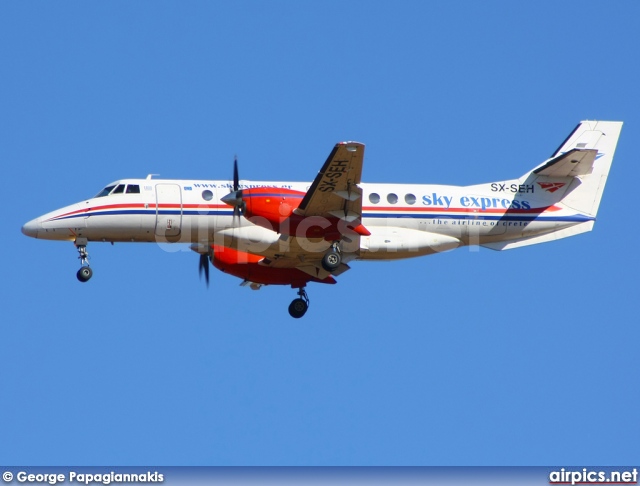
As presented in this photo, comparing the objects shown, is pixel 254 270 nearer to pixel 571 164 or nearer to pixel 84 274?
pixel 84 274

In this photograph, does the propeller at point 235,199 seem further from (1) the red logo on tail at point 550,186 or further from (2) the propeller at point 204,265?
(1) the red logo on tail at point 550,186

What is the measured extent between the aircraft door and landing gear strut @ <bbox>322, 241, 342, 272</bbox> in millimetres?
4038

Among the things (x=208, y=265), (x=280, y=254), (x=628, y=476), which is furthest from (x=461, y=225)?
(x=628, y=476)

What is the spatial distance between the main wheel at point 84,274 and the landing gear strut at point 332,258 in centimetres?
640

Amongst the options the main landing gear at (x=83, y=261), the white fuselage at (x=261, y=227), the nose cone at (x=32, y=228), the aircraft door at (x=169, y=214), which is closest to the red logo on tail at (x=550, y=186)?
the white fuselage at (x=261, y=227)

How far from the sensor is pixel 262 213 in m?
29.9

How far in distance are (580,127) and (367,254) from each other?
7977mm

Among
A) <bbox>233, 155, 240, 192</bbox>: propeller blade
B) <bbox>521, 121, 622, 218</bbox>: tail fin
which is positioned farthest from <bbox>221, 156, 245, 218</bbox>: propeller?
<bbox>521, 121, 622, 218</bbox>: tail fin

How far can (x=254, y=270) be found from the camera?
33.0 m

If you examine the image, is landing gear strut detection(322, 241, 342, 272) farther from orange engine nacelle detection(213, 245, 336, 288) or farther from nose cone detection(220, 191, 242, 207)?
nose cone detection(220, 191, 242, 207)

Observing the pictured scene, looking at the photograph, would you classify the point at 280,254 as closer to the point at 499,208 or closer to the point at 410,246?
the point at 410,246

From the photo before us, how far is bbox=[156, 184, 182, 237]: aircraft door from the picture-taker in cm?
3159

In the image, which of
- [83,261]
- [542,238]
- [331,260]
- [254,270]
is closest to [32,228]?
[83,261]

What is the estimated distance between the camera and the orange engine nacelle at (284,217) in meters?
29.9
